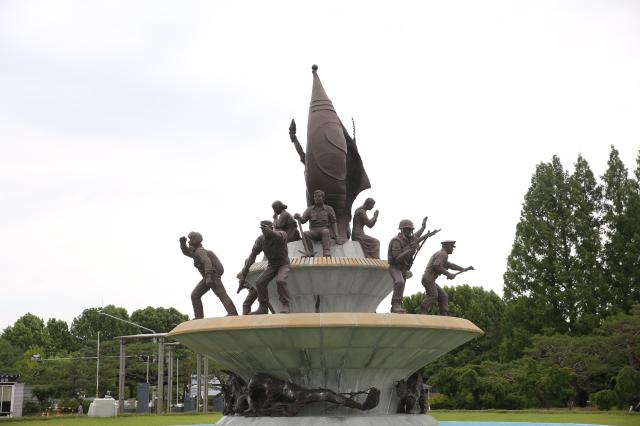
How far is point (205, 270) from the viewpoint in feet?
46.1

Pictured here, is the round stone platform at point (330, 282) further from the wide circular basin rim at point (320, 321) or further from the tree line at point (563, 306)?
the tree line at point (563, 306)

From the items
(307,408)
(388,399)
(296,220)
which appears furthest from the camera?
(296,220)

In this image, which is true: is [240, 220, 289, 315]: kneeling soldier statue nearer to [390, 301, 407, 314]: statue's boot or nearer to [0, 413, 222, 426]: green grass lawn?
[390, 301, 407, 314]: statue's boot

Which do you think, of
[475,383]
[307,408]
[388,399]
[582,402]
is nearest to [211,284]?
[307,408]

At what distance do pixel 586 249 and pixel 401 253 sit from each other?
34448mm

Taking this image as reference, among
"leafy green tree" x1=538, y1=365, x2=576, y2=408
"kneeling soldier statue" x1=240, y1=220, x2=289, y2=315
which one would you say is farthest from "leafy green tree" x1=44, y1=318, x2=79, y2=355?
"kneeling soldier statue" x1=240, y1=220, x2=289, y2=315

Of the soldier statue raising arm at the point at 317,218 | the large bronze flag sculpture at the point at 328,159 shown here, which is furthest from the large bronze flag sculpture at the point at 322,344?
the large bronze flag sculpture at the point at 328,159

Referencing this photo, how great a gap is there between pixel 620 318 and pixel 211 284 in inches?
1088

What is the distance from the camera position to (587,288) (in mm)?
42531

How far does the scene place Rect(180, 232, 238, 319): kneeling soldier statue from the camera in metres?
14.0

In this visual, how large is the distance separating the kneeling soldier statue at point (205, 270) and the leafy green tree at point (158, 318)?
66.1 m

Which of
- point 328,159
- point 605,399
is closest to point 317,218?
point 328,159

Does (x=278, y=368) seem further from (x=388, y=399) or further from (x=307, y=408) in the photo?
(x=388, y=399)

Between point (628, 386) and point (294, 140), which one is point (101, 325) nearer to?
point (628, 386)
